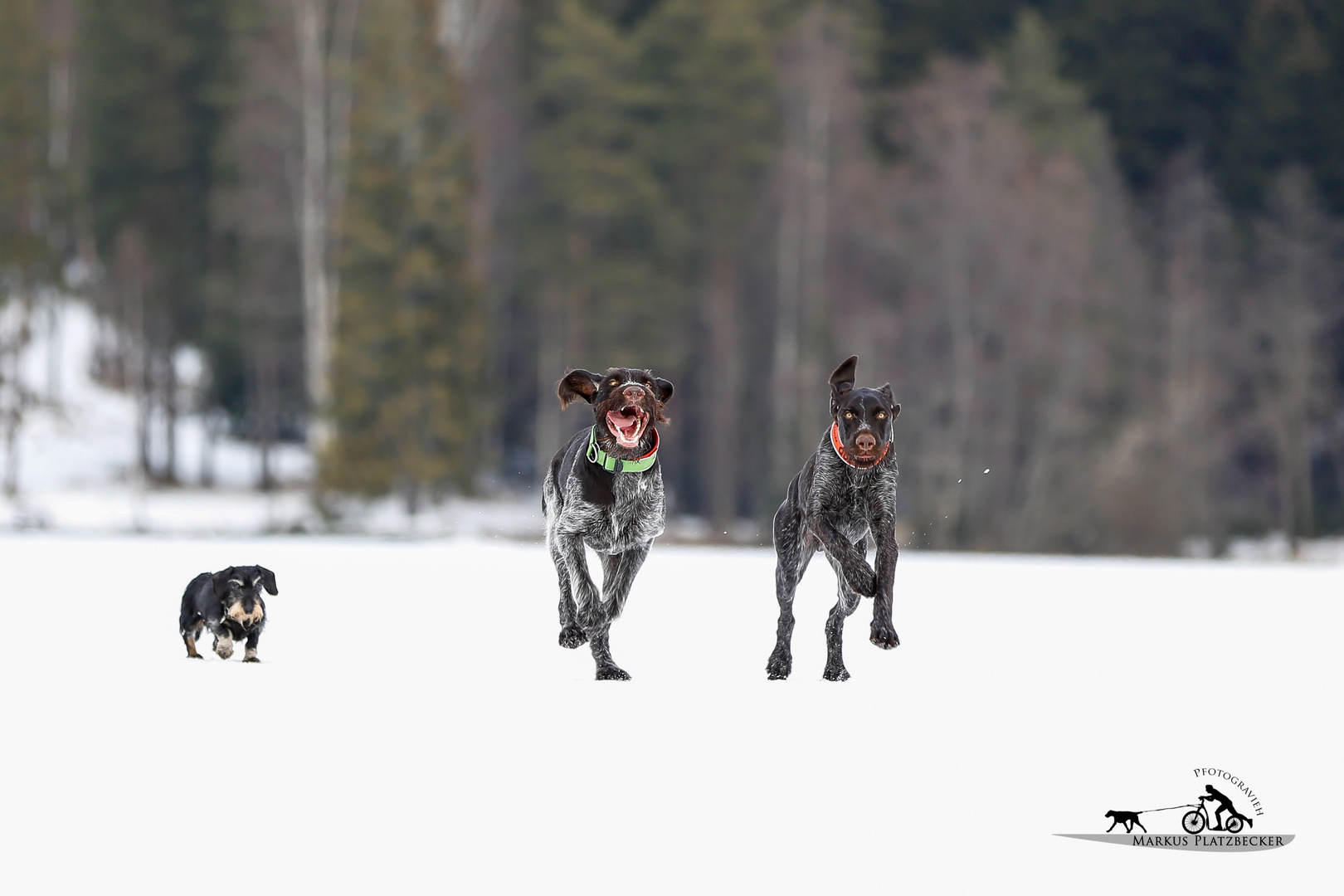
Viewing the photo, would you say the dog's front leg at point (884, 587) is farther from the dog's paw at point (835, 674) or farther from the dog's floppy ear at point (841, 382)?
the dog's paw at point (835, 674)

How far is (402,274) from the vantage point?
26.3 meters

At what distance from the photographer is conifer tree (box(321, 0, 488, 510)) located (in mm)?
25750

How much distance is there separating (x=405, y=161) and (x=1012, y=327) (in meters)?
10.9

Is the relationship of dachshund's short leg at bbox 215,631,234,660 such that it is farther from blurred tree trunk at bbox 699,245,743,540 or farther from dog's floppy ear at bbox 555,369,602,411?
blurred tree trunk at bbox 699,245,743,540

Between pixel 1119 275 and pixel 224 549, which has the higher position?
pixel 1119 275

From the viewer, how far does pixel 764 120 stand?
→ 31.4 metres

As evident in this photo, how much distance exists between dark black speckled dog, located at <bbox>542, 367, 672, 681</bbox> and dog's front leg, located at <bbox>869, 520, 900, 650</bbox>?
936 mm

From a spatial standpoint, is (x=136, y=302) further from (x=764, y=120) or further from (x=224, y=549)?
(x=224, y=549)

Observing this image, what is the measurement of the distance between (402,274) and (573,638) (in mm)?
19867

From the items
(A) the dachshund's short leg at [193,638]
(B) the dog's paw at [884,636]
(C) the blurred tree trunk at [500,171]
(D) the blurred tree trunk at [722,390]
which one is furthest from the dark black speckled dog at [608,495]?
(C) the blurred tree trunk at [500,171]

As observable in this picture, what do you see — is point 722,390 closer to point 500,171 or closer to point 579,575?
point 500,171

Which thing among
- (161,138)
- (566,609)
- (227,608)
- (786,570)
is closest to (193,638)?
(227,608)

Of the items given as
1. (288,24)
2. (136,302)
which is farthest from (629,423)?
(136,302)

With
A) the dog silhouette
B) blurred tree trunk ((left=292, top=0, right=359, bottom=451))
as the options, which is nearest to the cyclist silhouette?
the dog silhouette
